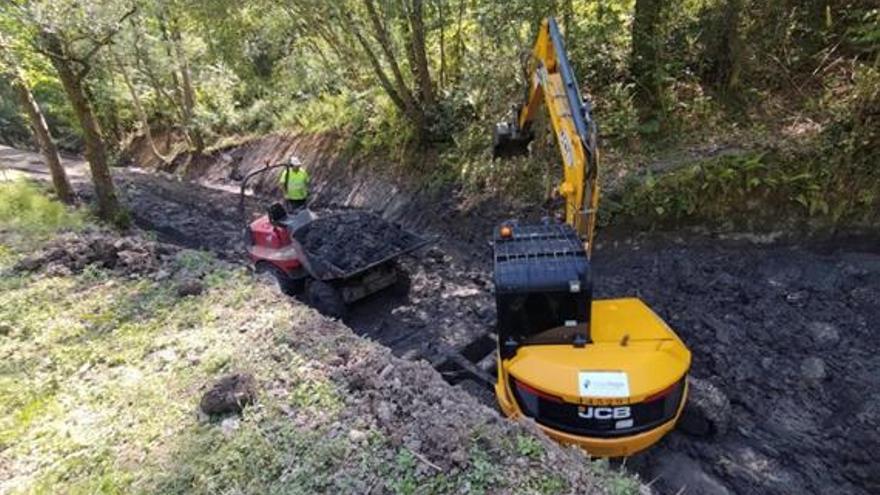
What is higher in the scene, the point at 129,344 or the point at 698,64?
the point at 698,64

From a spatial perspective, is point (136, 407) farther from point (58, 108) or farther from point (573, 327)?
point (58, 108)

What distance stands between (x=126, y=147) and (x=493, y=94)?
20649 millimetres

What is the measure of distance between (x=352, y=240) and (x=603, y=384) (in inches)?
155

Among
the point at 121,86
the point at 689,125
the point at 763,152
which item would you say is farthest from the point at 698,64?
the point at 121,86

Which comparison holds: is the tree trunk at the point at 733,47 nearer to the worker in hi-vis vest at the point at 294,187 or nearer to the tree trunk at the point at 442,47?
the tree trunk at the point at 442,47

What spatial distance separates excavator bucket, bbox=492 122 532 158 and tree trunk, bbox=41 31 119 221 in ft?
20.1

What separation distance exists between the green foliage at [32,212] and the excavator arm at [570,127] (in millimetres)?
7259

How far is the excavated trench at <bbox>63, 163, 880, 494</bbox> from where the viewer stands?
4125 mm

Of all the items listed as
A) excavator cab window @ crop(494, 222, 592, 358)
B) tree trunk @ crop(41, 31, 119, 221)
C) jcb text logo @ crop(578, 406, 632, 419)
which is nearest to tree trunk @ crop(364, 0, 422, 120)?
tree trunk @ crop(41, 31, 119, 221)

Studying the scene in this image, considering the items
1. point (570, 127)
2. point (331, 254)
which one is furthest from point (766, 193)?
point (331, 254)

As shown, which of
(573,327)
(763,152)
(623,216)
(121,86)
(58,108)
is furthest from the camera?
(58,108)

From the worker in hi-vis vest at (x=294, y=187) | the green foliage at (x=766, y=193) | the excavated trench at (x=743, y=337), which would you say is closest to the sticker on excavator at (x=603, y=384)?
the excavated trench at (x=743, y=337)

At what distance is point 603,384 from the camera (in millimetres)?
3873

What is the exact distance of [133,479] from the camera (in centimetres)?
316
